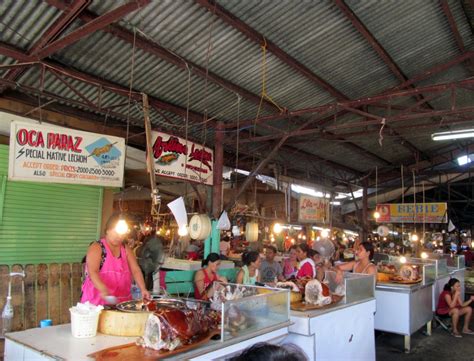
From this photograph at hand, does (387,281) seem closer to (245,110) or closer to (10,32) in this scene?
(245,110)

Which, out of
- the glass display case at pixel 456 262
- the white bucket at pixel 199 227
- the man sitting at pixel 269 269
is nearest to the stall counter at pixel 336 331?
the man sitting at pixel 269 269

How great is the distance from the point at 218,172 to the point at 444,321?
5.91m

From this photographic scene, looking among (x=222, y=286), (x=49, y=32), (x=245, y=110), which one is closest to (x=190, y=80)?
(x=245, y=110)

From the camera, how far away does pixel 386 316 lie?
7191 millimetres

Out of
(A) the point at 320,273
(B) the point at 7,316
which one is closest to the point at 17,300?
(B) the point at 7,316

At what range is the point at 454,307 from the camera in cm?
816

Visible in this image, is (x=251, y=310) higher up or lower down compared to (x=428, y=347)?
higher up

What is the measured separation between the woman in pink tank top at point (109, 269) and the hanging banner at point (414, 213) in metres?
13.7

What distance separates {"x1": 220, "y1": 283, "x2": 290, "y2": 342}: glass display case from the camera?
331cm

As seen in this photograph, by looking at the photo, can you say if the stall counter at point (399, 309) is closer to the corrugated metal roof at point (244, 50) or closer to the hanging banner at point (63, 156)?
the corrugated metal roof at point (244, 50)

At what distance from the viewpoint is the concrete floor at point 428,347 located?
6.66 metres

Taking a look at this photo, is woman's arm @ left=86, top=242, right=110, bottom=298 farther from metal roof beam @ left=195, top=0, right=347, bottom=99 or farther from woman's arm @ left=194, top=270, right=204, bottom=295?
metal roof beam @ left=195, top=0, right=347, bottom=99

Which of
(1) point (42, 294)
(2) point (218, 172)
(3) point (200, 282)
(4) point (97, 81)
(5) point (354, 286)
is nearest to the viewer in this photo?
(5) point (354, 286)

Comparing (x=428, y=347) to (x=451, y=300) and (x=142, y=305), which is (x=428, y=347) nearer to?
(x=451, y=300)
